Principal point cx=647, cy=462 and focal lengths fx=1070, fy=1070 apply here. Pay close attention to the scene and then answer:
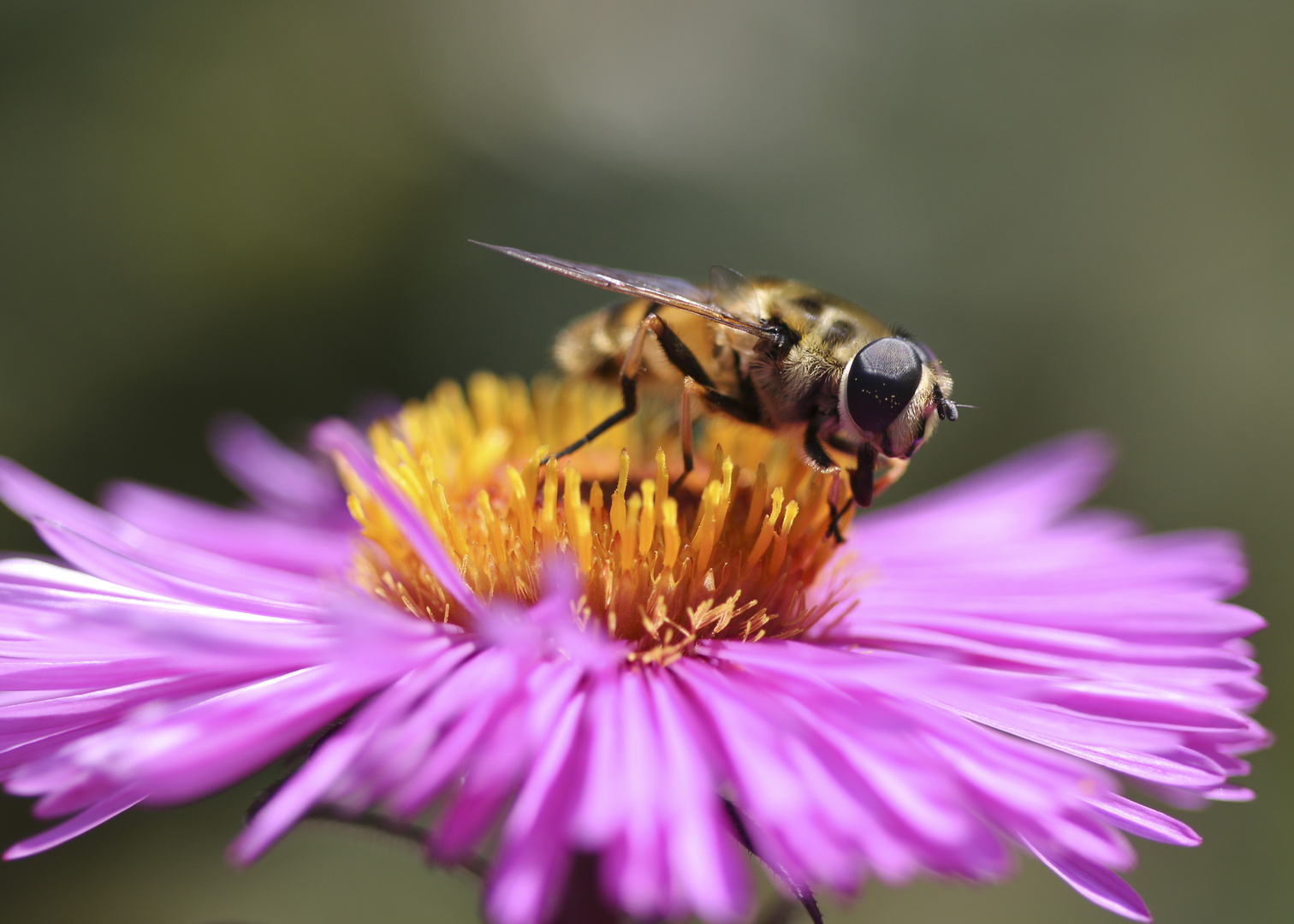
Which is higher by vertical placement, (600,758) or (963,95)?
(963,95)

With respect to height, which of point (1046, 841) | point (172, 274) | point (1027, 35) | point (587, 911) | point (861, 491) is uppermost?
point (1027, 35)

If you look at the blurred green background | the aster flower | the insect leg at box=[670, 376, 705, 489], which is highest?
the blurred green background

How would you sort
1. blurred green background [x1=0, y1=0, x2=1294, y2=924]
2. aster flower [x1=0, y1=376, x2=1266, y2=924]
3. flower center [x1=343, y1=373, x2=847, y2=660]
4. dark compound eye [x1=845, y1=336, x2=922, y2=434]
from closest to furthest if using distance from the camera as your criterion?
aster flower [x1=0, y1=376, x2=1266, y2=924], flower center [x1=343, y1=373, x2=847, y2=660], dark compound eye [x1=845, y1=336, x2=922, y2=434], blurred green background [x1=0, y1=0, x2=1294, y2=924]

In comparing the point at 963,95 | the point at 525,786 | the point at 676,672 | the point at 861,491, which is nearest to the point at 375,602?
the point at 676,672

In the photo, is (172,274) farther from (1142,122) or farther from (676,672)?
(1142,122)

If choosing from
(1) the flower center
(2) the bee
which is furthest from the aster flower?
(2) the bee

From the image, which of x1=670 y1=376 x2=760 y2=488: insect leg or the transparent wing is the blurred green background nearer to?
x1=670 y1=376 x2=760 y2=488: insect leg

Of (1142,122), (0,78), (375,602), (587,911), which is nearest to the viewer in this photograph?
(587,911)

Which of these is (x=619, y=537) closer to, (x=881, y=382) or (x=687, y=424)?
(x=687, y=424)
